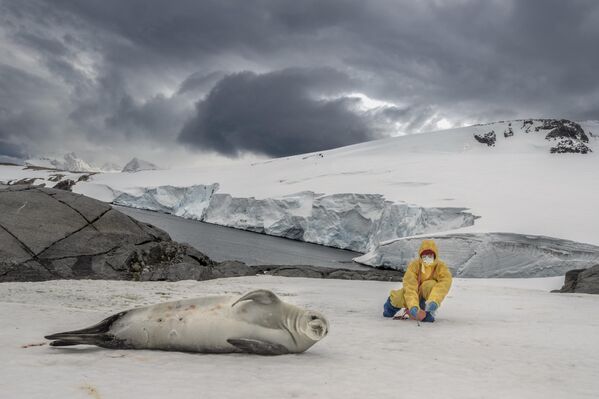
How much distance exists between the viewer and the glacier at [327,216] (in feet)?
90.0

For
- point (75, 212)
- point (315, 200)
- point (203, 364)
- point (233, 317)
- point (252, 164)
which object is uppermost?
point (252, 164)

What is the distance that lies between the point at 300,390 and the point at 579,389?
1660mm

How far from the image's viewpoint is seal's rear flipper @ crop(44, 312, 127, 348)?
11.3ft

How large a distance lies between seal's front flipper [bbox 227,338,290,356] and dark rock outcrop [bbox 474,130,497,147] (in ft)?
176

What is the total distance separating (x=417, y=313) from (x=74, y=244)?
324 inches

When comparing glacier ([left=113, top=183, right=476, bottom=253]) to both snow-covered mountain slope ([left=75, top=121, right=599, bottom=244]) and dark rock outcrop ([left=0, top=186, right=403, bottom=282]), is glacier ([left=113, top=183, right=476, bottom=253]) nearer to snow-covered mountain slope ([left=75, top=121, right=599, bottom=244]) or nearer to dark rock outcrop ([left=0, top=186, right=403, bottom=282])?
snow-covered mountain slope ([left=75, top=121, right=599, bottom=244])

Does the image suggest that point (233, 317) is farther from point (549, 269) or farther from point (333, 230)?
point (333, 230)

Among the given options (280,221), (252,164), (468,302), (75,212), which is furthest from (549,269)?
(252,164)

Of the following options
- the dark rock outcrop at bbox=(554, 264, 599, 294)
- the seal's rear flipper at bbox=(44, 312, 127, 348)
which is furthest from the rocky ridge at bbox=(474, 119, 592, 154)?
the seal's rear flipper at bbox=(44, 312, 127, 348)

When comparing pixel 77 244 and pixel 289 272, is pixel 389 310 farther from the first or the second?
pixel 289 272

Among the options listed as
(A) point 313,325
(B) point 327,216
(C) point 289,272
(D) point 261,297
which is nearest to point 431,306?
(A) point 313,325

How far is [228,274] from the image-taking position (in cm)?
1300

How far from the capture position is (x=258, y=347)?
3.54m

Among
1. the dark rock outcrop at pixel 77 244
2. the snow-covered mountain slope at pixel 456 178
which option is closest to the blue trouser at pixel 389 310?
the dark rock outcrop at pixel 77 244
